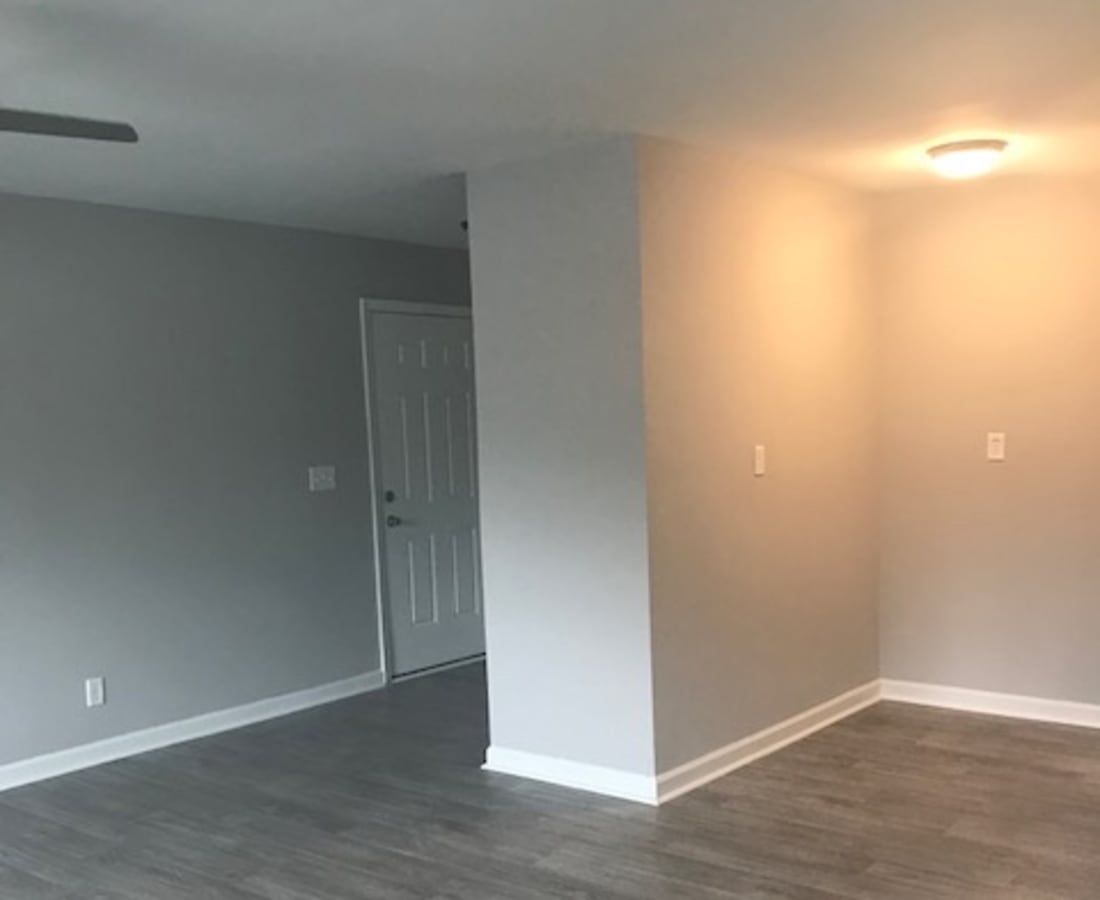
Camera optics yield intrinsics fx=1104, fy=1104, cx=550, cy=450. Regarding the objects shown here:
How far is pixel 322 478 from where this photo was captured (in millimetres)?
5469

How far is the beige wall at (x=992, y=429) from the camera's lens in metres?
4.63

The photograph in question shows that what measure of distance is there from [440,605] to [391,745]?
56.6 inches

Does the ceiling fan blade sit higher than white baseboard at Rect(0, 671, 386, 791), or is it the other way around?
the ceiling fan blade

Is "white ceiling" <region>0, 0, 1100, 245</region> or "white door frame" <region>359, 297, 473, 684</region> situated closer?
"white ceiling" <region>0, 0, 1100, 245</region>

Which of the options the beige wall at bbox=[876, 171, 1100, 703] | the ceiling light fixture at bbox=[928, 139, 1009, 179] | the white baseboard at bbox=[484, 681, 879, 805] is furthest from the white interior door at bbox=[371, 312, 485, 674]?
the ceiling light fixture at bbox=[928, 139, 1009, 179]

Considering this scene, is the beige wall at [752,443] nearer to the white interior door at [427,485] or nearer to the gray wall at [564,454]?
the gray wall at [564,454]

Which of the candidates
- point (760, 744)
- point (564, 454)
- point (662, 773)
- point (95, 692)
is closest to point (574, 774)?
point (662, 773)

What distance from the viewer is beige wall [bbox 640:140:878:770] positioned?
12.8 feet

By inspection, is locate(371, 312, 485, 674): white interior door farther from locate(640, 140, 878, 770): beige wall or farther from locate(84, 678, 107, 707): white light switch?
locate(640, 140, 878, 770): beige wall

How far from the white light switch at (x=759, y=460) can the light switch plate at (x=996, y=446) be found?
46.0 inches

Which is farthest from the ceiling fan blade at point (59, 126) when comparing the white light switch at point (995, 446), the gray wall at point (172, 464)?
the white light switch at point (995, 446)

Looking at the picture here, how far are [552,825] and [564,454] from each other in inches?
50.6

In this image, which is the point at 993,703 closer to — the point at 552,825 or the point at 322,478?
the point at 552,825

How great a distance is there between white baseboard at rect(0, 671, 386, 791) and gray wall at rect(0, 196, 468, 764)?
0.05m
